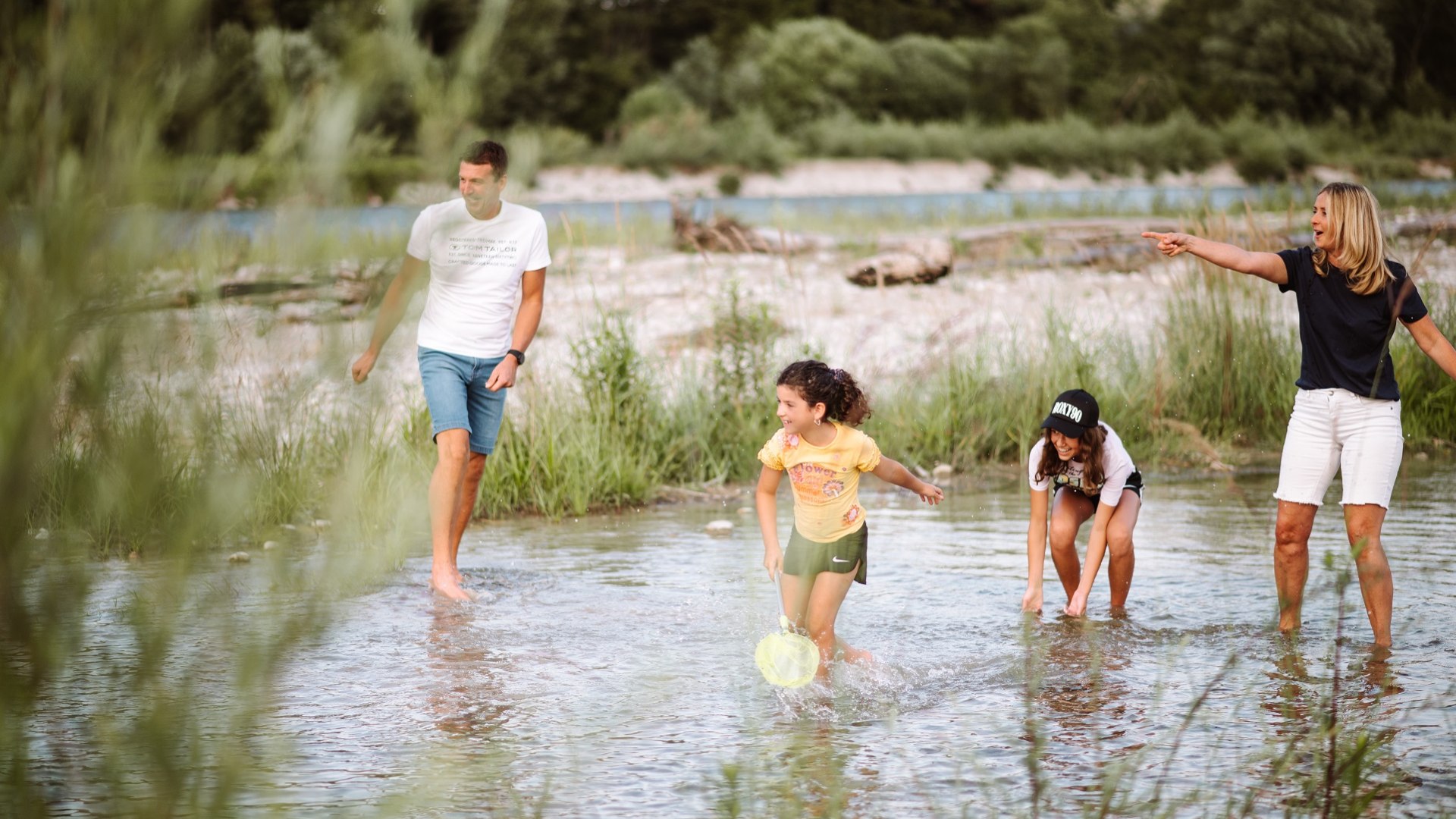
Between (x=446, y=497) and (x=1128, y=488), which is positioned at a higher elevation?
(x=1128, y=488)

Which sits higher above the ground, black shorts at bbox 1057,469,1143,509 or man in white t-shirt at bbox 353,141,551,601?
man in white t-shirt at bbox 353,141,551,601

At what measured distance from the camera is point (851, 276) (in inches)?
695

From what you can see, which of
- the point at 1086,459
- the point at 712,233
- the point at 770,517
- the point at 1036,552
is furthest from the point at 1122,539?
the point at 712,233

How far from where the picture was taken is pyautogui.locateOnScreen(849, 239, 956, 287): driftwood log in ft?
56.3

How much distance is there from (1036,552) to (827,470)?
3.19 ft

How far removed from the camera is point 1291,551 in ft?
19.1

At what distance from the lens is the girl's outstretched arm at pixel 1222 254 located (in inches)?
215

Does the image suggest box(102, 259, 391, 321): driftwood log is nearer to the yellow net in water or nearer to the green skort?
the yellow net in water

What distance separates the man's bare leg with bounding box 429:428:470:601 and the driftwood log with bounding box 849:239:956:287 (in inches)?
411

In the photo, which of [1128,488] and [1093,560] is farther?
[1128,488]

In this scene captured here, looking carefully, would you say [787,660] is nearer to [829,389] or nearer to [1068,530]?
[829,389]

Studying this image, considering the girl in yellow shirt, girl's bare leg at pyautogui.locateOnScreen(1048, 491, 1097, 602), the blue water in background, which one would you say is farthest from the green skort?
the blue water in background

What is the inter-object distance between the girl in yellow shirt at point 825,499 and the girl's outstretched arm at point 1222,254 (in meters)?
1.23

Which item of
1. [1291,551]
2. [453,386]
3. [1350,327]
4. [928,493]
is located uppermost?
[1350,327]
